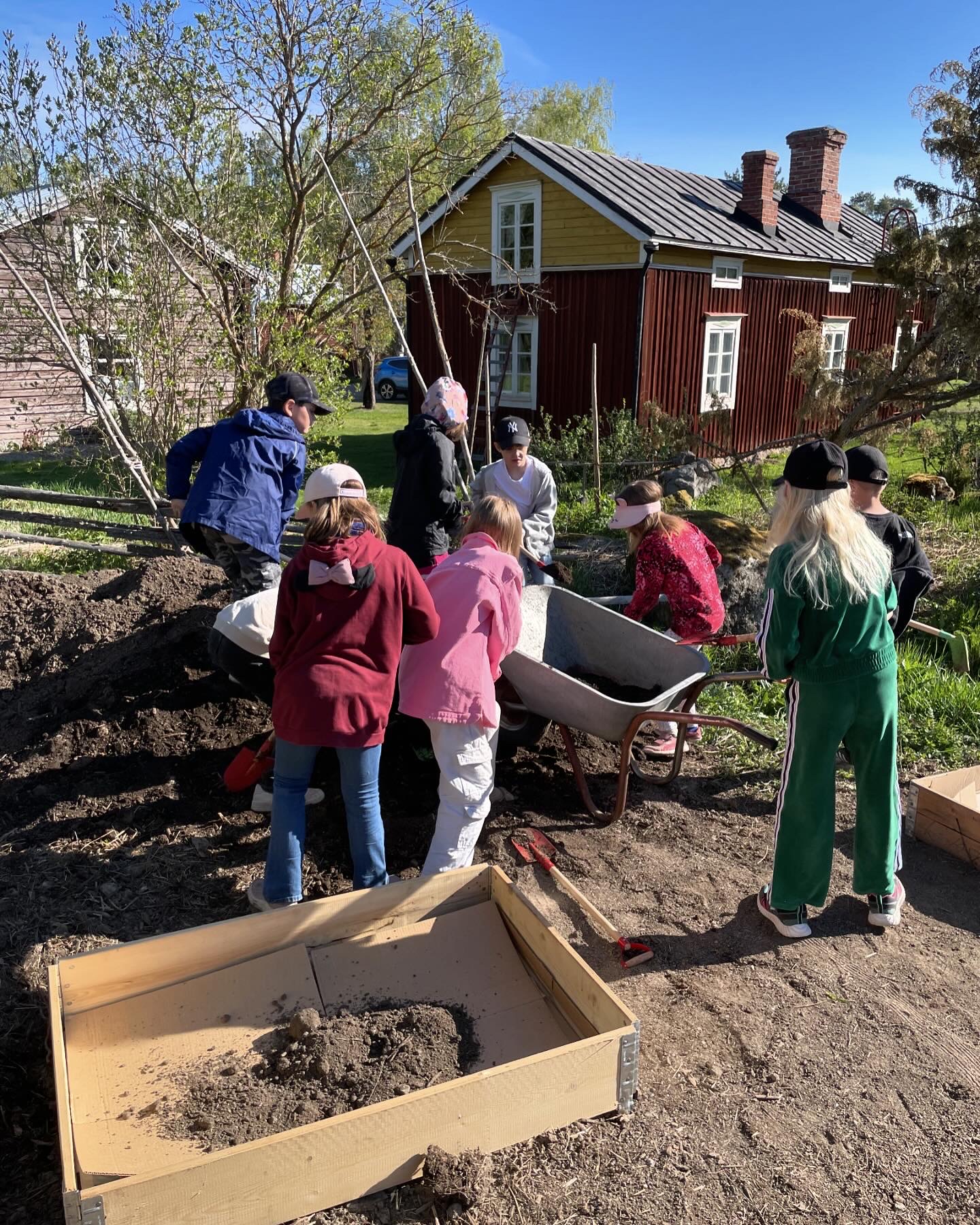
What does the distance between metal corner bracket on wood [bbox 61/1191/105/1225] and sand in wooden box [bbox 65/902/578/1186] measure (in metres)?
0.39

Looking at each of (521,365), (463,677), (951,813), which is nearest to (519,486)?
(463,677)

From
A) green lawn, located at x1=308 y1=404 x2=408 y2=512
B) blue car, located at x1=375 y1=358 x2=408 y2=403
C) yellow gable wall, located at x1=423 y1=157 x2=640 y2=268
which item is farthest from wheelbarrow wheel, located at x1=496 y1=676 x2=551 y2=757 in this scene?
blue car, located at x1=375 y1=358 x2=408 y2=403

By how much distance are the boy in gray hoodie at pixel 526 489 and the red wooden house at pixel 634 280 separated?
8.43m

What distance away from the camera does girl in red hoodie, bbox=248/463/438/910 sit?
307 centimetres

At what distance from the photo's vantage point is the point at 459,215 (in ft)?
56.3

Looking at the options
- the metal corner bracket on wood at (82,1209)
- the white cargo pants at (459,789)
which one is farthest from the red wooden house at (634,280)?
the metal corner bracket on wood at (82,1209)

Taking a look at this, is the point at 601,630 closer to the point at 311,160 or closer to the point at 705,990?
the point at 705,990

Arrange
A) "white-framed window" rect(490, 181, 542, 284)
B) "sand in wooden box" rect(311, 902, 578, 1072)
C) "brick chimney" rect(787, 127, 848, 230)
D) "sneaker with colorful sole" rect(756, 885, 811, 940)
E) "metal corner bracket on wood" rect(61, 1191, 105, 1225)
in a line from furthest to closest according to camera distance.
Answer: "brick chimney" rect(787, 127, 848, 230) → "white-framed window" rect(490, 181, 542, 284) → "sneaker with colorful sole" rect(756, 885, 811, 940) → "sand in wooden box" rect(311, 902, 578, 1072) → "metal corner bracket on wood" rect(61, 1191, 105, 1225)

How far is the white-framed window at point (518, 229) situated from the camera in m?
15.8

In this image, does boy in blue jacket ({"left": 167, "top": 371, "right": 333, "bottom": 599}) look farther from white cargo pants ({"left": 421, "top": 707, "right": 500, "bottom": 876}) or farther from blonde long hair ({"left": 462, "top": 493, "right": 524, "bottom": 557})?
white cargo pants ({"left": 421, "top": 707, "right": 500, "bottom": 876})

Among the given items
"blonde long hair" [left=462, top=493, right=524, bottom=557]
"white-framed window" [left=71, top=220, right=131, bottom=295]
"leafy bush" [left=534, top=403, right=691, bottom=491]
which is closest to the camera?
"blonde long hair" [left=462, top=493, right=524, bottom=557]

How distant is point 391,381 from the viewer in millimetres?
30812

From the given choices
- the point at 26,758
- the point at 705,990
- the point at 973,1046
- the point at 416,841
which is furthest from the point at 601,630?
the point at 26,758

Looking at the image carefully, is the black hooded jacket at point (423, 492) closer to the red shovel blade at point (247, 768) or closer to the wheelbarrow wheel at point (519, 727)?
the wheelbarrow wheel at point (519, 727)
